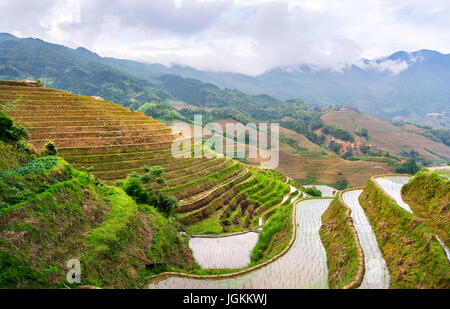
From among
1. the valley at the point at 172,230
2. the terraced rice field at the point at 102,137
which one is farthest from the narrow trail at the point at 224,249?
the terraced rice field at the point at 102,137

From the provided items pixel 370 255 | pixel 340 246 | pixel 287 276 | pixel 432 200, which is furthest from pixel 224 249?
pixel 432 200

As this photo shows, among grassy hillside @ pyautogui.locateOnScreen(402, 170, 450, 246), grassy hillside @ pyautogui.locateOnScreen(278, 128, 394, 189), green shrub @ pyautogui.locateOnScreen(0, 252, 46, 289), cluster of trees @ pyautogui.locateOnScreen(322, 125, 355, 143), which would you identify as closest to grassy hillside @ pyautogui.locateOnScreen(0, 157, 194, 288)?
green shrub @ pyautogui.locateOnScreen(0, 252, 46, 289)

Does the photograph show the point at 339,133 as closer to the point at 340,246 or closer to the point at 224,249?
the point at 224,249

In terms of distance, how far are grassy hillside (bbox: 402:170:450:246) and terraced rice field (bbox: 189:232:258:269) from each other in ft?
33.0

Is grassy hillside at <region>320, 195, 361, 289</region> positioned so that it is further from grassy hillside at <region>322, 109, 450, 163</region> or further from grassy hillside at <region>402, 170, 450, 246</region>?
grassy hillside at <region>322, 109, 450, 163</region>

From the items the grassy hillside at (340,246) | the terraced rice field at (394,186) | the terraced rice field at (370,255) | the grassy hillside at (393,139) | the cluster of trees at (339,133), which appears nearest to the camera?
the terraced rice field at (370,255)

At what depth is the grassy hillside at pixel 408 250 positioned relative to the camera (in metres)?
8.25

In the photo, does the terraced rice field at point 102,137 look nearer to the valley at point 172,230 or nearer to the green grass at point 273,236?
the valley at point 172,230

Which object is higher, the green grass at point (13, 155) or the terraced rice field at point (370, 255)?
the green grass at point (13, 155)

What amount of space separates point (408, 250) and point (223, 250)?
1251cm

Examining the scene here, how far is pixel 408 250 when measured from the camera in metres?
9.98

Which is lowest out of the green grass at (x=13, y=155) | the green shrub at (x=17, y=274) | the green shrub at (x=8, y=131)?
the green shrub at (x=17, y=274)

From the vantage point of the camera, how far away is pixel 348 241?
41.2 feet

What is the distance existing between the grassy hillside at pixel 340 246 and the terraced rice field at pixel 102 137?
15.3m
